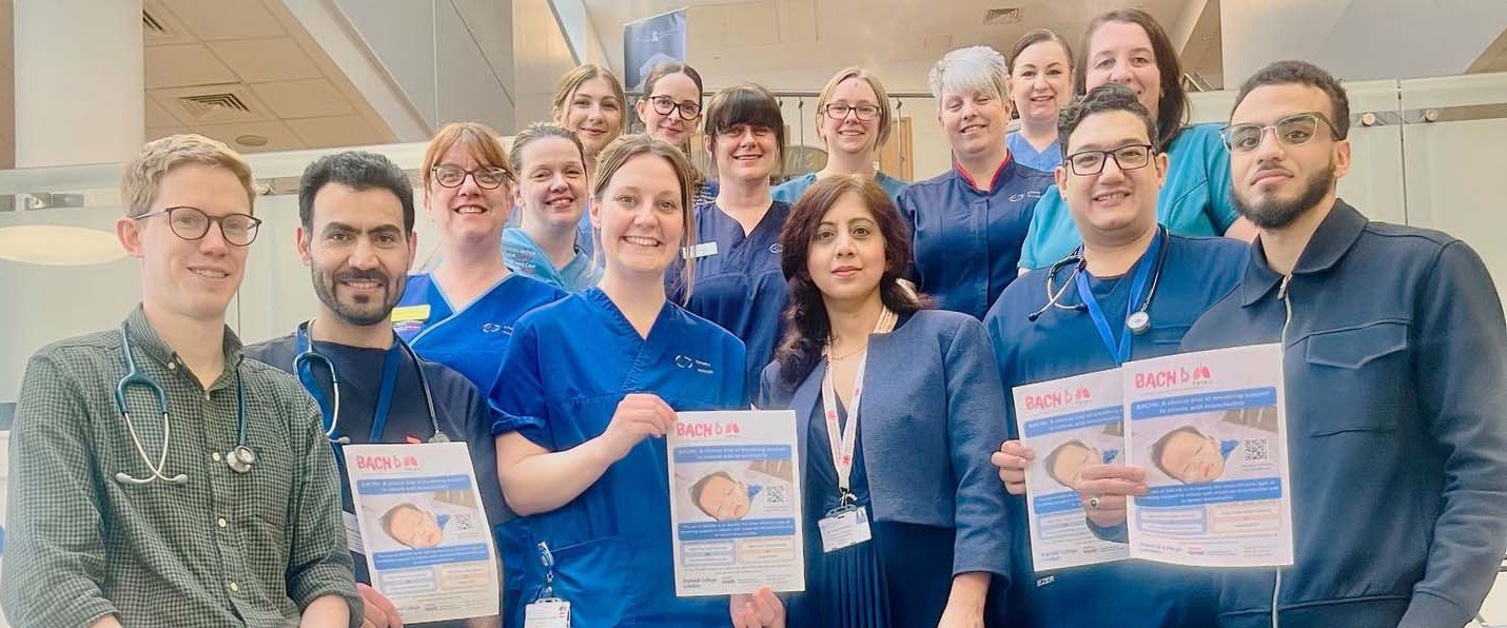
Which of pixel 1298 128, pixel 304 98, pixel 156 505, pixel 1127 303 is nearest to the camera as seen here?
pixel 156 505

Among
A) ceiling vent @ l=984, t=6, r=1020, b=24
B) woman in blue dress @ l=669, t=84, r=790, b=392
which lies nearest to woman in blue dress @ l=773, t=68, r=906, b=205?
woman in blue dress @ l=669, t=84, r=790, b=392

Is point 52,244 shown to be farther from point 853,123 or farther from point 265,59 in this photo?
point 265,59

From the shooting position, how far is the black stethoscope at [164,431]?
208 cm

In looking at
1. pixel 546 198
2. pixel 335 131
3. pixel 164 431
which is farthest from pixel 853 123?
pixel 335 131

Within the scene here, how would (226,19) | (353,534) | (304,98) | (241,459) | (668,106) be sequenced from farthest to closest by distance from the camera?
1. (304,98)
2. (226,19)
3. (668,106)
4. (353,534)
5. (241,459)

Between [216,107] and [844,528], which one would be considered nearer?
[844,528]

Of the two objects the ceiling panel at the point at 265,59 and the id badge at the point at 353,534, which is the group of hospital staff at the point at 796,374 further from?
the ceiling panel at the point at 265,59

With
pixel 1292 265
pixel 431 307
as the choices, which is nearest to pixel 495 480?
pixel 431 307

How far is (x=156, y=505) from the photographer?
6.80ft

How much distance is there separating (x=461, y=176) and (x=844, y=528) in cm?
133

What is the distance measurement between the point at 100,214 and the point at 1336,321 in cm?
462

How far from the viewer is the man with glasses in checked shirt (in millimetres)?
1983

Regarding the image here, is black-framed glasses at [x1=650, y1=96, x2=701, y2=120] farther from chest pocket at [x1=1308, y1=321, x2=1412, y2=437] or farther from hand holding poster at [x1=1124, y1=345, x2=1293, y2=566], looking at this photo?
chest pocket at [x1=1308, y1=321, x2=1412, y2=437]

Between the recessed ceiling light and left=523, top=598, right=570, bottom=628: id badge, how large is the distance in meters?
3.22
